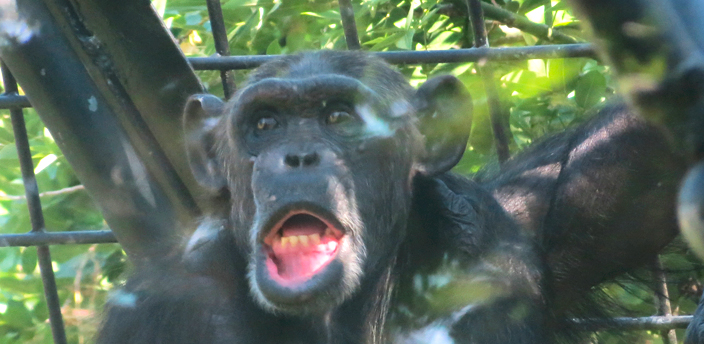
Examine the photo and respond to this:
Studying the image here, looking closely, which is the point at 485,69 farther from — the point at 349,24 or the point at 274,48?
the point at 274,48

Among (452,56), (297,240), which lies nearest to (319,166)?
(297,240)

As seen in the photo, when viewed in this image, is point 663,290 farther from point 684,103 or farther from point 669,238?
point 684,103

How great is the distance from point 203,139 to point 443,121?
3.40ft

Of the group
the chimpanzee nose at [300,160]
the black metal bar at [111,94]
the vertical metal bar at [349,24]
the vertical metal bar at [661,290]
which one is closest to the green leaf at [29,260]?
the black metal bar at [111,94]

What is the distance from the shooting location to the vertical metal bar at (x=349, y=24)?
3.46 m

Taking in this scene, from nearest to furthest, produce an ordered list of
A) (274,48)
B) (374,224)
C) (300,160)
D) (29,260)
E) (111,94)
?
(300,160)
(374,224)
(111,94)
(274,48)
(29,260)

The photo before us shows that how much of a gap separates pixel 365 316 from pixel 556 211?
3.14ft

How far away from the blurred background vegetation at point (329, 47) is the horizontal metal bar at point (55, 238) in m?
0.17

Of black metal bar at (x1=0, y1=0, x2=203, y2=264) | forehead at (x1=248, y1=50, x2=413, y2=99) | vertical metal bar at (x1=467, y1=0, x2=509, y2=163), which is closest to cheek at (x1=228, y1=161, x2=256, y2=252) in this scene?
black metal bar at (x1=0, y1=0, x2=203, y2=264)

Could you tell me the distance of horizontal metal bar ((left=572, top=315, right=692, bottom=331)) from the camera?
11.4 feet

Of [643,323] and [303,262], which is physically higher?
[303,262]

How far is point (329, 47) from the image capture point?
4.32 meters

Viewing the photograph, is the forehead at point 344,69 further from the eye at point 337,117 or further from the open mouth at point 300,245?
the open mouth at point 300,245

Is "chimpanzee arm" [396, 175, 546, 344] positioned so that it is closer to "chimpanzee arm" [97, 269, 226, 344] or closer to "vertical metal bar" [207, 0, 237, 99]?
"chimpanzee arm" [97, 269, 226, 344]
